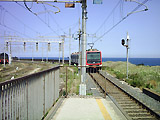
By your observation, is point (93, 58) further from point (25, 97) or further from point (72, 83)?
point (25, 97)

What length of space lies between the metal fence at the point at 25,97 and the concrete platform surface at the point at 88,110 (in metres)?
0.76

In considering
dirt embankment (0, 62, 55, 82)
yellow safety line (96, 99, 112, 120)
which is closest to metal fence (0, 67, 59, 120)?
yellow safety line (96, 99, 112, 120)

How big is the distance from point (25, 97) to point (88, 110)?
3.17 metres

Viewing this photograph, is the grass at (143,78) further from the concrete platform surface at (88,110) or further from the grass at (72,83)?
the concrete platform surface at (88,110)

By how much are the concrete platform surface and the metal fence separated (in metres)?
0.76

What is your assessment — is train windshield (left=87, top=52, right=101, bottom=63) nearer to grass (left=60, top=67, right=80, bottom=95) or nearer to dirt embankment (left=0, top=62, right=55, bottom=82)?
grass (left=60, top=67, right=80, bottom=95)

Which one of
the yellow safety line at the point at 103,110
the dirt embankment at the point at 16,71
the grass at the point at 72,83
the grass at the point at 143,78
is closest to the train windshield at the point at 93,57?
the grass at the point at 143,78

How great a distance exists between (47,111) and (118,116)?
8.36 ft

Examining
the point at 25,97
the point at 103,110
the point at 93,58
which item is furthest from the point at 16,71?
the point at 25,97

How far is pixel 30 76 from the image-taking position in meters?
4.74

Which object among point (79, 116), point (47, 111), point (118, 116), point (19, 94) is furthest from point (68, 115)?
point (19, 94)

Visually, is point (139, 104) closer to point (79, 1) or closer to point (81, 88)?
point (81, 88)

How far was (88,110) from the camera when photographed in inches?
269

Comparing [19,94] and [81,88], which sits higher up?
[19,94]
